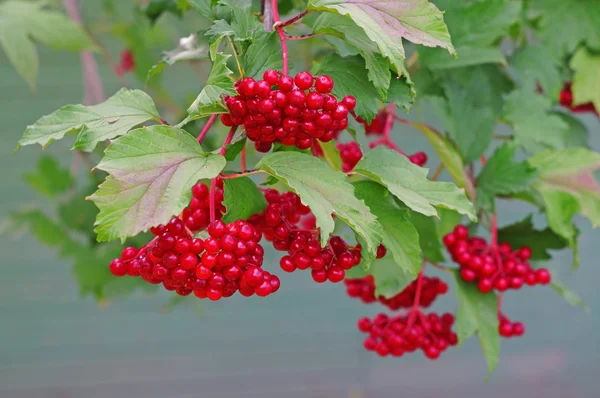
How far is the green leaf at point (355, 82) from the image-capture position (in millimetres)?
506

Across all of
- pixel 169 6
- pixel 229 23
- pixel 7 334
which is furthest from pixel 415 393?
pixel 229 23

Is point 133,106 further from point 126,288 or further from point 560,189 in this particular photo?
point 126,288

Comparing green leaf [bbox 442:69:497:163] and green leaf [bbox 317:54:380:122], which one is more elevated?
green leaf [bbox 317:54:380:122]

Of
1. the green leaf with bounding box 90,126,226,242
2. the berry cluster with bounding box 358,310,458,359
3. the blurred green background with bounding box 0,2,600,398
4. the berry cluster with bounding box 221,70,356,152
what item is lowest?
the blurred green background with bounding box 0,2,600,398

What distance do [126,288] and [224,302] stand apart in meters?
0.96

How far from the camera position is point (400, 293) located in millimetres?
769

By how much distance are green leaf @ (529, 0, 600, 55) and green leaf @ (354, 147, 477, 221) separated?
1.56ft

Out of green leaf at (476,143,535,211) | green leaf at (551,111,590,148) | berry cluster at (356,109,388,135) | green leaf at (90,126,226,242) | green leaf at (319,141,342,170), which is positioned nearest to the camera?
green leaf at (90,126,226,242)

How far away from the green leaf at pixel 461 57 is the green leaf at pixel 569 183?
4.9 inches

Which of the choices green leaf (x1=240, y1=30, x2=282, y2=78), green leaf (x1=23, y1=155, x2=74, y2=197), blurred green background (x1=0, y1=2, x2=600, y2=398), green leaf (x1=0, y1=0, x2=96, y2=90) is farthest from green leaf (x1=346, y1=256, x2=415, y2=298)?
blurred green background (x1=0, y1=2, x2=600, y2=398)

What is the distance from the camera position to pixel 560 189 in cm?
74

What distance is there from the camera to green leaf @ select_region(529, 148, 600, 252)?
28.7 inches

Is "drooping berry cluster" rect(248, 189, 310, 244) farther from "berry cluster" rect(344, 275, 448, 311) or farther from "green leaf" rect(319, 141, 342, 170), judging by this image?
"berry cluster" rect(344, 275, 448, 311)

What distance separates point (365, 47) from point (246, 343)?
189 centimetres
